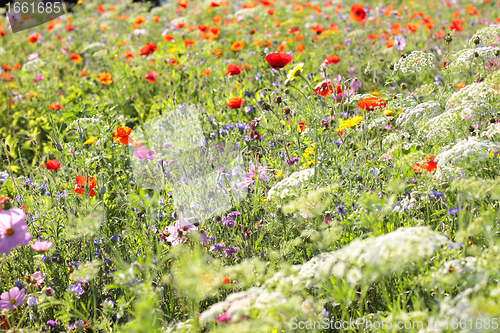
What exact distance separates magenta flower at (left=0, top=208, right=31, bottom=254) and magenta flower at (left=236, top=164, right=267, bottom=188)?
3.59 ft

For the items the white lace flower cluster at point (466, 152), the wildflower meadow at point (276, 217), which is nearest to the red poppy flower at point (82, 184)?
the wildflower meadow at point (276, 217)

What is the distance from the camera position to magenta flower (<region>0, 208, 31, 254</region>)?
1.58 metres

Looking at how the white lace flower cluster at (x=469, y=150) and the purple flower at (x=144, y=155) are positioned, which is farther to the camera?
the purple flower at (x=144, y=155)

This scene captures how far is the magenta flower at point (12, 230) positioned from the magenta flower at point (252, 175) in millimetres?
1095

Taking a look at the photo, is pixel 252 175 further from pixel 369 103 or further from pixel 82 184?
pixel 82 184

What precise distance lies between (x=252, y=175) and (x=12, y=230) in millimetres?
1245

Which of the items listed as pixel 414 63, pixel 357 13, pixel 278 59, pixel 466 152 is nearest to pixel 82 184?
pixel 278 59

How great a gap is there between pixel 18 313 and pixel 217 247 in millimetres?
995

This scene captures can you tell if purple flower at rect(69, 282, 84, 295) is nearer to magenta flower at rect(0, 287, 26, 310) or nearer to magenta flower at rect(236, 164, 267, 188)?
magenta flower at rect(0, 287, 26, 310)

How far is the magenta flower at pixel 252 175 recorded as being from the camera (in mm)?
2244

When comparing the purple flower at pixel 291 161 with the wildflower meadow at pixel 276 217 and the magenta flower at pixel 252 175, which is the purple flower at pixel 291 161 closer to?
the wildflower meadow at pixel 276 217

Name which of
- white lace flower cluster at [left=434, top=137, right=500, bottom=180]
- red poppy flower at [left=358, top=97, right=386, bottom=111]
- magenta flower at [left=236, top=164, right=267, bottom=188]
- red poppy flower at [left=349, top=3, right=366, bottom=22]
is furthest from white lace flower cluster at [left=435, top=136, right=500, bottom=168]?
red poppy flower at [left=349, top=3, right=366, bottom=22]

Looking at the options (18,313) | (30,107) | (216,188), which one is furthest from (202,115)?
(30,107)

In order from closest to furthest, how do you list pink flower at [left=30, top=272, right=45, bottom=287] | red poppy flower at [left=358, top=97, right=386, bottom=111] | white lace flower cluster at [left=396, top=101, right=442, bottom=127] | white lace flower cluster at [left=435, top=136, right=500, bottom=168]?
white lace flower cluster at [left=435, top=136, right=500, bottom=168] < pink flower at [left=30, top=272, right=45, bottom=287] < white lace flower cluster at [left=396, top=101, right=442, bottom=127] < red poppy flower at [left=358, top=97, right=386, bottom=111]
